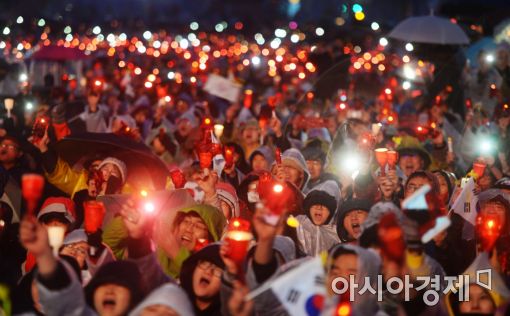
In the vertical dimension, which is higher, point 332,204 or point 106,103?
point 106,103

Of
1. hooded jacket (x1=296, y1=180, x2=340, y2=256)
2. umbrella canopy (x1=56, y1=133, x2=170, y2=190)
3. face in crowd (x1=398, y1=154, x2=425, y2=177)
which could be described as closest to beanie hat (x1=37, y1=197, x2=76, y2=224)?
umbrella canopy (x1=56, y1=133, x2=170, y2=190)

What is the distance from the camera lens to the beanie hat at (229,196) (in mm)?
7910

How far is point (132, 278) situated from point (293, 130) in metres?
7.94

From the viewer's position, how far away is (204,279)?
5.63 m

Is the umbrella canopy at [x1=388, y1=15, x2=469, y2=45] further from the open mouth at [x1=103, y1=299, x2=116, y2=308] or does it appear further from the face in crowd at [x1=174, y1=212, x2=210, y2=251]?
the open mouth at [x1=103, y1=299, x2=116, y2=308]

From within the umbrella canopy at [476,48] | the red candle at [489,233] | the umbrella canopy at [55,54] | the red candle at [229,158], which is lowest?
the red candle at [489,233]

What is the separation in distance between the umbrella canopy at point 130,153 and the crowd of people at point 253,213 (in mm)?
17

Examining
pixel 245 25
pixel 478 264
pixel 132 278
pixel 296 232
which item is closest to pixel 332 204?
pixel 296 232

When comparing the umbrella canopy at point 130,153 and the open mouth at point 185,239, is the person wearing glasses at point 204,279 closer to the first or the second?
the open mouth at point 185,239

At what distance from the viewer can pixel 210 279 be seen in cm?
563

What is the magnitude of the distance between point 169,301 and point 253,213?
11.2ft

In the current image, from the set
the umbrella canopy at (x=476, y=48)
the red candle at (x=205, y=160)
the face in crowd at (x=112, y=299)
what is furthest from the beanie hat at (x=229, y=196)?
the umbrella canopy at (x=476, y=48)

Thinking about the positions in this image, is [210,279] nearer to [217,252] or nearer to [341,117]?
[217,252]

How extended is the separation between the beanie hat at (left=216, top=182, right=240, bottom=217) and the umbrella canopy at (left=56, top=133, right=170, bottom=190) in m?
0.63
